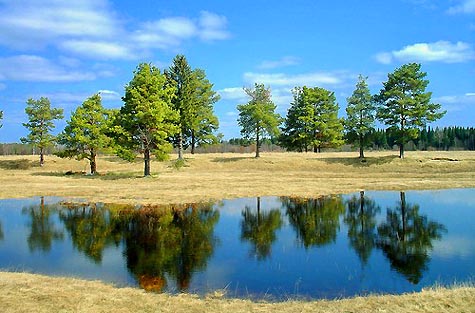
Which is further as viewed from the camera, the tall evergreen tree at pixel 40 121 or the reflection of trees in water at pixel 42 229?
the tall evergreen tree at pixel 40 121

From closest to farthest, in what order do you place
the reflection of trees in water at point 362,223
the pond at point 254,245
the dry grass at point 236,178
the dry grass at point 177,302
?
1. the dry grass at point 177,302
2. the pond at point 254,245
3. the reflection of trees in water at point 362,223
4. the dry grass at point 236,178

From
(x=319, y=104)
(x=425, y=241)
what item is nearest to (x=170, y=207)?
(x=425, y=241)

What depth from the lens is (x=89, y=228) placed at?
86.9ft

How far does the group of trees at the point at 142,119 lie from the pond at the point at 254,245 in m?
16.0

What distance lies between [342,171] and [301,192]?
942 inches

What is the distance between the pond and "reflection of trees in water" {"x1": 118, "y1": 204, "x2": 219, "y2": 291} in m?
0.05

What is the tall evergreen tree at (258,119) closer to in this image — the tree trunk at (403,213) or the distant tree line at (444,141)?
the tree trunk at (403,213)

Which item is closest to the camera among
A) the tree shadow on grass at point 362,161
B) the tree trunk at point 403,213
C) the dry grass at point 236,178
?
the tree trunk at point 403,213

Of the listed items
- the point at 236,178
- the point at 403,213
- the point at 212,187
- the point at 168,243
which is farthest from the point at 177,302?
the point at 236,178

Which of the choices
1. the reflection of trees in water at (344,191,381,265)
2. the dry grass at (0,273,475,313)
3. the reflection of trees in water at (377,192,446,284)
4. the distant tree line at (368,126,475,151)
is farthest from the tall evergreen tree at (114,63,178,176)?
the distant tree line at (368,126,475,151)

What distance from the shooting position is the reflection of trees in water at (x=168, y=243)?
17.0m

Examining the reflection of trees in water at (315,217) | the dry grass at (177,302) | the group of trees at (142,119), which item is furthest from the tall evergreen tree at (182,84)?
the dry grass at (177,302)

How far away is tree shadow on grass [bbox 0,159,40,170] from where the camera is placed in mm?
70938

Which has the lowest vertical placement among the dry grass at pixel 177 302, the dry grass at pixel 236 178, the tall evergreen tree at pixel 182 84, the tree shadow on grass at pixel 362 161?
the dry grass at pixel 177 302
